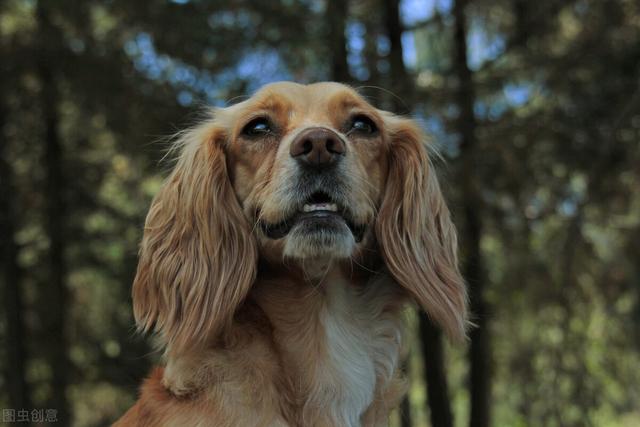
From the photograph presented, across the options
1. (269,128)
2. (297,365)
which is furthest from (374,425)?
(269,128)

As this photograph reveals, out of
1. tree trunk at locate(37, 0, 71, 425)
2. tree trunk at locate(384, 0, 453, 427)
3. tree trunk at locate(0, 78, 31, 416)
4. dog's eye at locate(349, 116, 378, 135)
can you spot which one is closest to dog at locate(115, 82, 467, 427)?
dog's eye at locate(349, 116, 378, 135)

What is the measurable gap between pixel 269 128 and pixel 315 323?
35.4 inches

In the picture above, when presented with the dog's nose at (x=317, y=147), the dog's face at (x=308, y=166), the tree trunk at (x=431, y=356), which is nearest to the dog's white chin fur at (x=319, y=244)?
the dog's face at (x=308, y=166)

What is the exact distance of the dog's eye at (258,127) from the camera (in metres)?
3.41

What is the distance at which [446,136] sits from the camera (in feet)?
25.5

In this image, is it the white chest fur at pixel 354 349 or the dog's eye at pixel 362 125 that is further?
the dog's eye at pixel 362 125

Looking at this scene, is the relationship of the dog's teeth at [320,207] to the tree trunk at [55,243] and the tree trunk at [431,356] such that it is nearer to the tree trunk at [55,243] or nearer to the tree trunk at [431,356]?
the tree trunk at [431,356]

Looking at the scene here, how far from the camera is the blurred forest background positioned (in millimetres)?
7457

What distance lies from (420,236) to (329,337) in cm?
65

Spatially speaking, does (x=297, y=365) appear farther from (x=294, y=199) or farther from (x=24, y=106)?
(x=24, y=106)

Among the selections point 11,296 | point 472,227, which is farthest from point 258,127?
point 11,296

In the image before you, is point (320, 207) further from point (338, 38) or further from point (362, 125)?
point (338, 38)

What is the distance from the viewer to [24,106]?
10070mm

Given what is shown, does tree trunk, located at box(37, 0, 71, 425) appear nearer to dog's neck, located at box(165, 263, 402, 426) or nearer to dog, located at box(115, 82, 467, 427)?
dog, located at box(115, 82, 467, 427)
